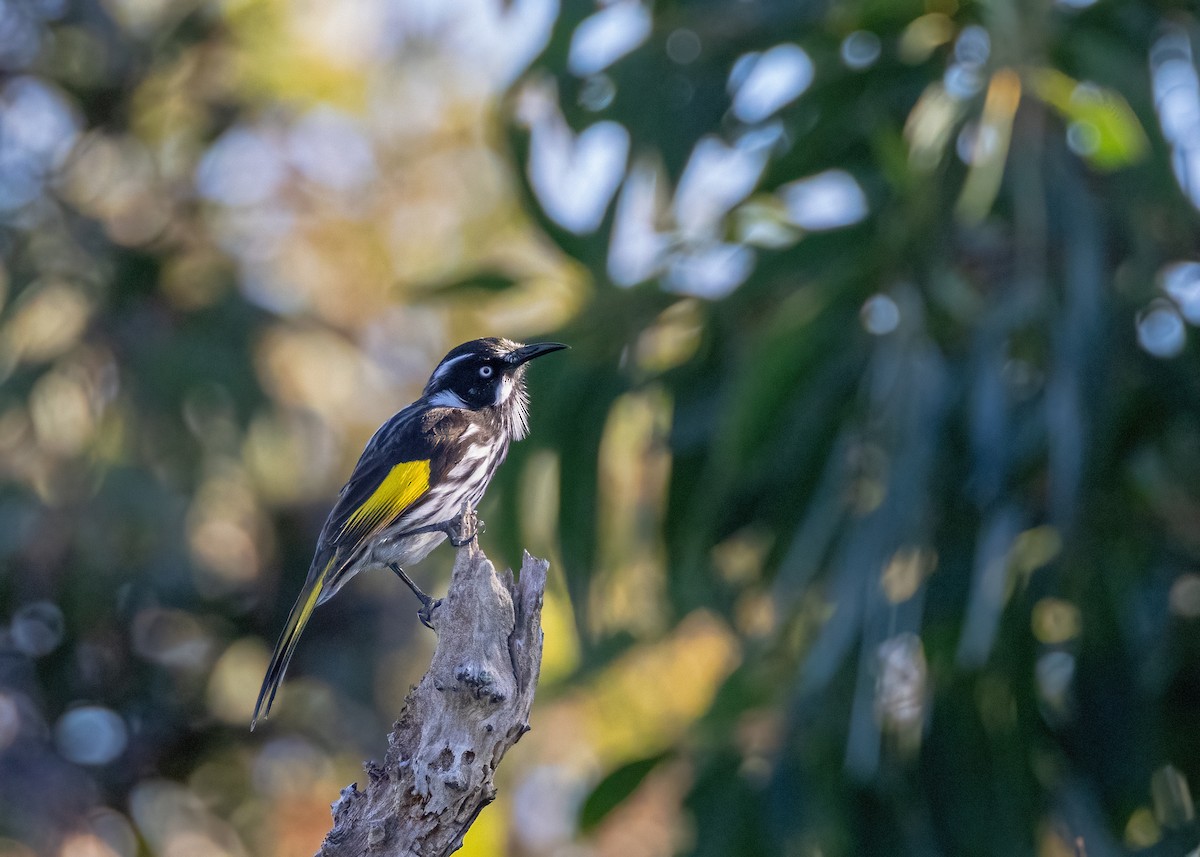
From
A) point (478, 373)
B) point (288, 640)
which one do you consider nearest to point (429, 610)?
point (288, 640)

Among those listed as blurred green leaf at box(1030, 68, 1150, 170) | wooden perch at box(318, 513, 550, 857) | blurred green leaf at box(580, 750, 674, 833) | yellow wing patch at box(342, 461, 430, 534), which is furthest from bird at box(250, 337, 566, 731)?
blurred green leaf at box(1030, 68, 1150, 170)

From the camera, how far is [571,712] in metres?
8.93

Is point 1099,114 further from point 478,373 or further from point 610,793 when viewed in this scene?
point 610,793

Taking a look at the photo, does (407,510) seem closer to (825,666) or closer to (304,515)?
(825,666)

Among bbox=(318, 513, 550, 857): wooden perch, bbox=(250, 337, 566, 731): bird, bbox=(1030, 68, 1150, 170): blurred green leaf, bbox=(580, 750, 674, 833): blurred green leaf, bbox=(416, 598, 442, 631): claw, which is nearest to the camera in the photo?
bbox=(318, 513, 550, 857): wooden perch

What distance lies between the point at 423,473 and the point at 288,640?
2.13 ft

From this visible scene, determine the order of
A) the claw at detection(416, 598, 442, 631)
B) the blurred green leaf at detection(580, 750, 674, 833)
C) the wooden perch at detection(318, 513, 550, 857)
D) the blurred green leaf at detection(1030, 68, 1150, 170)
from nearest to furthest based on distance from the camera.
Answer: the wooden perch at detection(318, 513, 550, 857), the claw at detection(416, 598, 442, 631), the blurred green leaf at detection(1030, 68, 1150, 170), the blurred green leaf at detection(580, 750, 674, 833)

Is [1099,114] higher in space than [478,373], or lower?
lower

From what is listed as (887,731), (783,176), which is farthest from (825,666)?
(783,176)

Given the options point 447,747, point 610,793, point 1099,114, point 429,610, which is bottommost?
point 610,793

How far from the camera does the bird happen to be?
367cm

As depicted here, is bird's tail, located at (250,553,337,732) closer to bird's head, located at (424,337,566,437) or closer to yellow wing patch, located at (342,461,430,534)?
yellow wing patch, located at (342,461,430,534)

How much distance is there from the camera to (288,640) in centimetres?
326

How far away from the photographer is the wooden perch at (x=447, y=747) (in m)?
2.75
